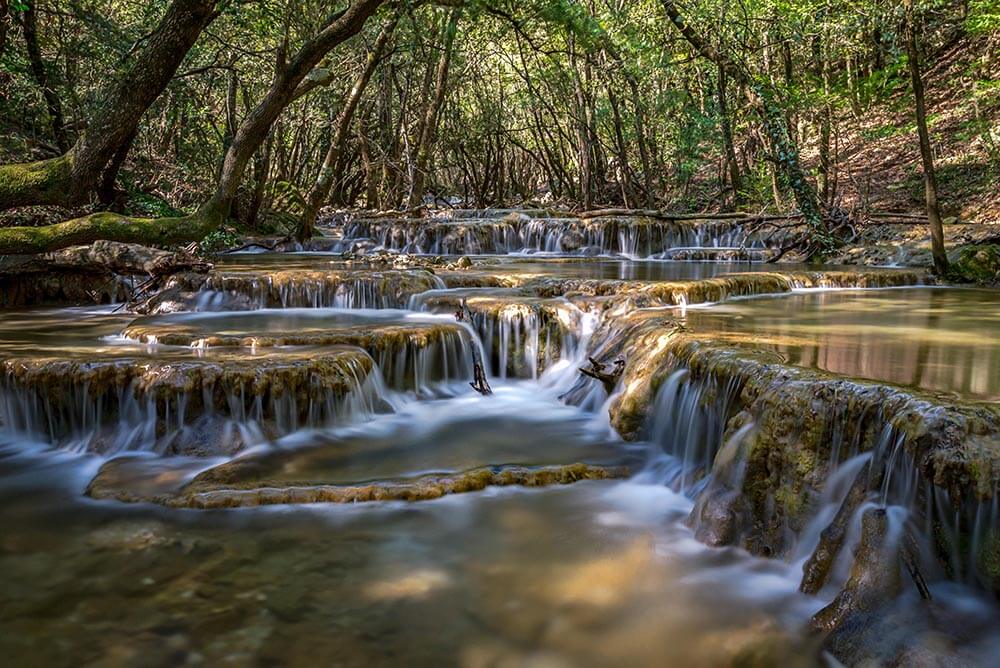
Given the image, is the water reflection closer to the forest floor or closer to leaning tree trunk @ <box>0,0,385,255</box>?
leaning tree trunk @ <box>0,0,385,255</box>

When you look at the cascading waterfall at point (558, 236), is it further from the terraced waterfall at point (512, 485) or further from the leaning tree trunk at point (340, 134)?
the terraced waterfall at point (512, 485)

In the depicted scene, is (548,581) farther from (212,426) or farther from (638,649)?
(212,426)

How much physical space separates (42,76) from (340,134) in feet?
17.7

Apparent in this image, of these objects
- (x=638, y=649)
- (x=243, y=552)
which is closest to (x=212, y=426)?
(x=243, y=552)

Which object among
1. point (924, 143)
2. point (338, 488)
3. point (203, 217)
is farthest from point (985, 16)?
point (338, 488)

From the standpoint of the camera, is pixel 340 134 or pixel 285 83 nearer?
pixel 285 83

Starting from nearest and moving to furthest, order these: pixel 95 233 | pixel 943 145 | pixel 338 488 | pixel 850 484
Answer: pixel 850 484, pixel 338 488, pixel 95 233, pixel 943 145

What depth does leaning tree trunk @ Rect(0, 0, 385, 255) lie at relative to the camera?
23.9 ft

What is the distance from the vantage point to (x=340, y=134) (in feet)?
48.7

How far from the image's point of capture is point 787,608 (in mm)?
3297

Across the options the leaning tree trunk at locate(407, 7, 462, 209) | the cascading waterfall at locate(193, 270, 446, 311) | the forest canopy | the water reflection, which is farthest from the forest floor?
the cascading waterfall at locate(193, 270, 446, 311)

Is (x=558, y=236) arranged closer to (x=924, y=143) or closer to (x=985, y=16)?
(x=924, y=143)

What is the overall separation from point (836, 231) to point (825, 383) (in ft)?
36.0

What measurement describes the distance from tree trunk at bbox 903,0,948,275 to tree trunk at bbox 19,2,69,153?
12.5m
